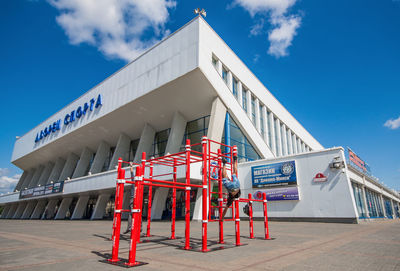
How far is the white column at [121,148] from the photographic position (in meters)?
29.7

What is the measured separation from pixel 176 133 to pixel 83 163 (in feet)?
63.5

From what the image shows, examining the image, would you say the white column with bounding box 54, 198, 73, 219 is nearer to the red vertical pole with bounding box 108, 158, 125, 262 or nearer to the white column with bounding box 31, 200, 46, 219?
the white column with bounding box 31, 200, 46, 219

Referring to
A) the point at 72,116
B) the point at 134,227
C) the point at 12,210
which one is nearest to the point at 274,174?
the point at 134,227

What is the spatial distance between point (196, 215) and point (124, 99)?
46.0 feet

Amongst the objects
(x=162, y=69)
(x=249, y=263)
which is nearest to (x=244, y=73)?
(x=162, y=69)

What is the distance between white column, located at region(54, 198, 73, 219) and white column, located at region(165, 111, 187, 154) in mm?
22080

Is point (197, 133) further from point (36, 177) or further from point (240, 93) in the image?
point (36, 177)

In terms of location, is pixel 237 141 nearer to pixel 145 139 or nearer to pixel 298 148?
pixel 145 139

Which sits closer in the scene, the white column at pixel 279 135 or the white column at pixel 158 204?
the white column at pixel 158 204

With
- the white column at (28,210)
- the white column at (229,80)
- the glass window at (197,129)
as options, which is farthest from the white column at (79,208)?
the white column at (229,80)

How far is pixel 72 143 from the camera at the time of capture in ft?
118

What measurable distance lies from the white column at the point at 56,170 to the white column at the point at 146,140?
2276 centimetres

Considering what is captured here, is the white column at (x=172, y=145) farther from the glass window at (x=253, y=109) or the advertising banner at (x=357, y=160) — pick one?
the advertising banner at (x=357, y=160)

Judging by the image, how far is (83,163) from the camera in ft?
117
